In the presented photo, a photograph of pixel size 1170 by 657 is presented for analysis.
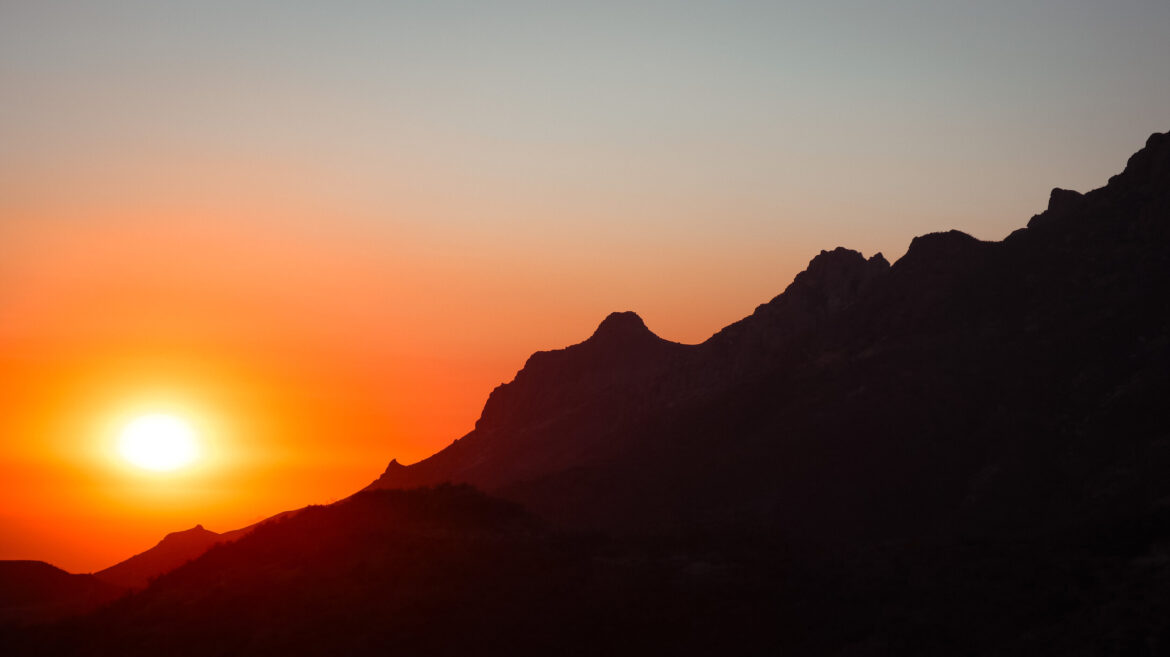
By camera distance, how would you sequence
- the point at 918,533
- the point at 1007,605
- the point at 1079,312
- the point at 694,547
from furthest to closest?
1. the point at 1079,312
2. the point at 918,533
3. the point at 694,547
4. the point at 1007,605

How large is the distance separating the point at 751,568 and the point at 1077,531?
1883cm

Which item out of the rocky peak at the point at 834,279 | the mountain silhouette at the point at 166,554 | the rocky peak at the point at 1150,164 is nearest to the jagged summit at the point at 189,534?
the mountain silhouette at the point at 166,554

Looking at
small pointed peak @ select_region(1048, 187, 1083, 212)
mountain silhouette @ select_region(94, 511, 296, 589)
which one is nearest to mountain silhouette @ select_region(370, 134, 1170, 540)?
small pointed peak @ select_region(1048, 187, 1083, 212)

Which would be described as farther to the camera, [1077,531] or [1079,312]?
[1079,312]

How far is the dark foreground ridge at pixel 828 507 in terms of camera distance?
Result: 219 ft

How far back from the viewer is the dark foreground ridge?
6669cm

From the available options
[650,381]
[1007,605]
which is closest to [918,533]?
[1007,605]

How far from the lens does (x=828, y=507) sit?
135750 millimetres

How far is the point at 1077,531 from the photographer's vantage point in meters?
75.2

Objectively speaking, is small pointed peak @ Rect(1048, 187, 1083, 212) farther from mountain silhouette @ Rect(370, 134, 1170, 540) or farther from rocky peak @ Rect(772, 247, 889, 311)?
rocky peak @ Rect(772, 247, 889, 311)

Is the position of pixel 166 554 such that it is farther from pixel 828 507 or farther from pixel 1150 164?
pixel 1150 164

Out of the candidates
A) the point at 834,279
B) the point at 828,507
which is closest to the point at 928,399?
the point at 828,507

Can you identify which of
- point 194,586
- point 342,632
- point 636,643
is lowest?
point 636,643

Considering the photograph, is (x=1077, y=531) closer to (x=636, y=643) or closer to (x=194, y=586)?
(x=636, y=643)
